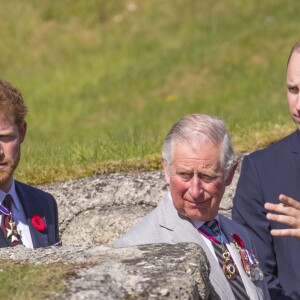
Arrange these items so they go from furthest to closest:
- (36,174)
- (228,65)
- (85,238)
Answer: (228,65) → (36,174) → (85,238)

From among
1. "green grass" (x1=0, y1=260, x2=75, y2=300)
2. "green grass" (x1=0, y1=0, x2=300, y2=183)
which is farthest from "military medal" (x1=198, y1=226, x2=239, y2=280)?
"green grass" (x1=0, y1=0, x2=300, y2=183)

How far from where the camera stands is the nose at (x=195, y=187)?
4.18 meters

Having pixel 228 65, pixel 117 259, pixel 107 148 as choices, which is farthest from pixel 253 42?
pixel 117 259

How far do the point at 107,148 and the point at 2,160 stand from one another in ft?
11.5

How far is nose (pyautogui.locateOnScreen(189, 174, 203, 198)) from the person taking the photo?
418 cm

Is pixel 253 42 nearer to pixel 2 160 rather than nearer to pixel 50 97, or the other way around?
pixel 50 97

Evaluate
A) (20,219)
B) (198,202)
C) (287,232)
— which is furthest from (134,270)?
(20,219)

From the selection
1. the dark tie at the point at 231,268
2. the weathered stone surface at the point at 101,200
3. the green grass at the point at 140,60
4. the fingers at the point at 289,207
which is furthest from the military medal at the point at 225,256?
the green grass at the point at 140,60

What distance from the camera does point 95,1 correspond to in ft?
63.7

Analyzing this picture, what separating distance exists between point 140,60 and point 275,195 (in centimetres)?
1244

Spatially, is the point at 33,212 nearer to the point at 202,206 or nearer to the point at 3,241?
the point at 3,241

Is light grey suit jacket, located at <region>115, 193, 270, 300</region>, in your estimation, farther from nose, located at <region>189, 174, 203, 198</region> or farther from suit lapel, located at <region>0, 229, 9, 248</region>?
suit lapel, located at <region>0, 229, 9, 248</region>

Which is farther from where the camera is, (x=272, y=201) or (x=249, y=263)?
(x=272, y=201)

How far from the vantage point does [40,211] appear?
5.01 m
